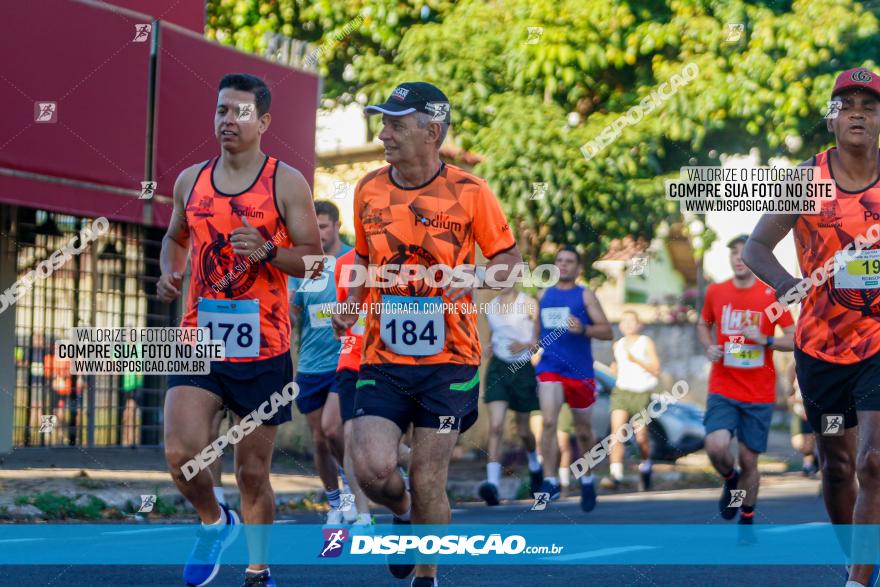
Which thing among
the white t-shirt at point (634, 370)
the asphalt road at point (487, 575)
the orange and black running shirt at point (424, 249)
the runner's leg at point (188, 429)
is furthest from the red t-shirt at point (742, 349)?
the white t-shirt at point (634, 370)

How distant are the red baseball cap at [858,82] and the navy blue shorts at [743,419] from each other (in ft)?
15.8

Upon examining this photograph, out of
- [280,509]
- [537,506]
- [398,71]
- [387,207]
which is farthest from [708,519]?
[398,71]

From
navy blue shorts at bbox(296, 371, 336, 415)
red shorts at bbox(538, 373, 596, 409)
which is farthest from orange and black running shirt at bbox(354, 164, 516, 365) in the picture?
red shorts at bbox(538, 373, 596, 409)

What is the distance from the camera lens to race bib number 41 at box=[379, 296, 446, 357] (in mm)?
6426

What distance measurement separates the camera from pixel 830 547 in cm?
1033

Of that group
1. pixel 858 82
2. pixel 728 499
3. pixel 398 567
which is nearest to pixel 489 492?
pixel 728 499

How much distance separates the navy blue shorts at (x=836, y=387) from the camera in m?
6.38

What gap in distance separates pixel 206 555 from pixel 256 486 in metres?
0.37

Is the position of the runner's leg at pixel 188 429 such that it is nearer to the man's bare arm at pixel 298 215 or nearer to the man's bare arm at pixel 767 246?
the man's bare arm at pixel 298 215

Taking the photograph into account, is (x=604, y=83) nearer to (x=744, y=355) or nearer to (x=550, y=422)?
(x=550, y=422)

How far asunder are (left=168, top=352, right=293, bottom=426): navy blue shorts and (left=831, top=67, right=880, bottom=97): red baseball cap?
2750mm

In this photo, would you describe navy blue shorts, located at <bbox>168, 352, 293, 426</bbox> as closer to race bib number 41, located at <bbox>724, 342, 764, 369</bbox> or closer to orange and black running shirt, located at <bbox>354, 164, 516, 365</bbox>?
orange and black running shirt, located at <bbox>354, 164, 516, 365</bbox>

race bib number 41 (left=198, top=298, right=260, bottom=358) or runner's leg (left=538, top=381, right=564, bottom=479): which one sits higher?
race bib number 41 (left=198, top=298, right=260, bottom=358)

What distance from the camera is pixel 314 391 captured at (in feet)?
34.3
